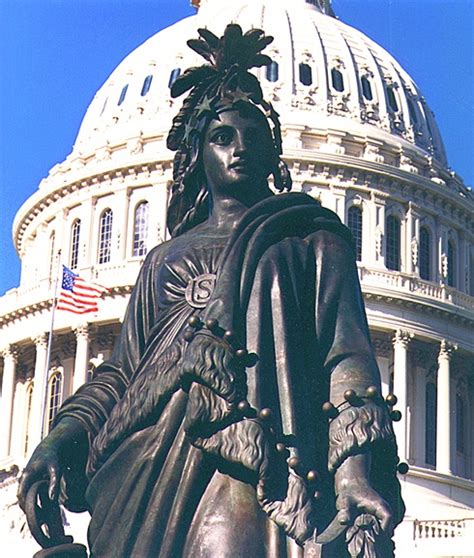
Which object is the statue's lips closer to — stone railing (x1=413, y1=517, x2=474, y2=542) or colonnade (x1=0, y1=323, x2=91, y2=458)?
stone railing (x1=413, y1=517, x2=474, y2=542)

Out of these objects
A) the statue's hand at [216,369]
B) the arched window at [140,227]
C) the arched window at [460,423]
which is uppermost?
the arched window at [140,227]

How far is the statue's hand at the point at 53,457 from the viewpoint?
6.73 metres

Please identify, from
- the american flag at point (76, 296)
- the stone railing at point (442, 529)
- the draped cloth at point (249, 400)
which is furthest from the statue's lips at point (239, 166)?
the american flag at point (76, 296)

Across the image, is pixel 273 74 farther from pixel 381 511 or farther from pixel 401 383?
pixel 381 511

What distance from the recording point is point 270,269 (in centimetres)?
684

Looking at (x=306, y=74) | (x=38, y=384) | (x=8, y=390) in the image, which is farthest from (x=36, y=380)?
(x=306, y=74)

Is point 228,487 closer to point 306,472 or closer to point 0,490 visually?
point 306,472

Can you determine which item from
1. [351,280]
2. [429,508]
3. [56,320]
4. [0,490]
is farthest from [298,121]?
[351,280]

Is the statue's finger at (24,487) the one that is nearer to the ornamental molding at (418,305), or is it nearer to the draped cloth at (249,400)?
the draped cloth at (249,400)

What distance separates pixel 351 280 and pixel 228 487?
95cm

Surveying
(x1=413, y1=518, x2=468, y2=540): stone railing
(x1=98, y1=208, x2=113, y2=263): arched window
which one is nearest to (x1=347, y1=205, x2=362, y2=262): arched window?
(x1=98, y1=208, x2=113, y2=263): arched window

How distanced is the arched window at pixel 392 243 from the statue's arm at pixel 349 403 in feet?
260

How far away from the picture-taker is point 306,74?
9262 centimetres

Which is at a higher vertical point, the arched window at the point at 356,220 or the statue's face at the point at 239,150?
the arched window at the point at 356,220
